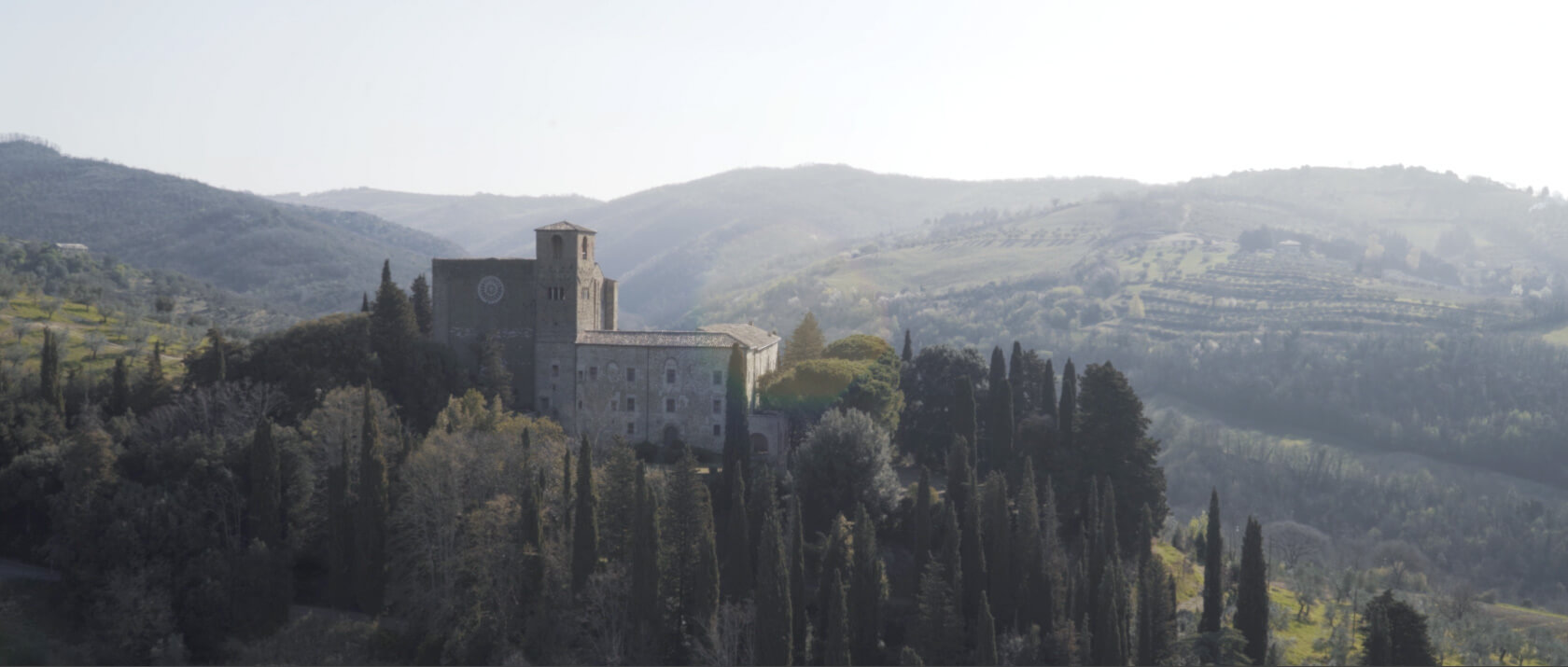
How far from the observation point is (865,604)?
126 feet

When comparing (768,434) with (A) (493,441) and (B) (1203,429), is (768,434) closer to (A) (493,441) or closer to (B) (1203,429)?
(A) (493,441)

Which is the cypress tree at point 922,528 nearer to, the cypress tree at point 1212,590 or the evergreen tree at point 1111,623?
the evergreen tree at point 1111,623

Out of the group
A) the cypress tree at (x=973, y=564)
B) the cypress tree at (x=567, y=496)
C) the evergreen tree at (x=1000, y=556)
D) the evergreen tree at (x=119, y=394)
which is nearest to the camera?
the cypress tree at (x=567, y=496)

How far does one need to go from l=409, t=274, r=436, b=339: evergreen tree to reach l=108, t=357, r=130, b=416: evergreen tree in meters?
12.5

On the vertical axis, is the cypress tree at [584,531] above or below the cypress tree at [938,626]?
above

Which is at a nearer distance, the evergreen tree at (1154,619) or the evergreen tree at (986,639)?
the evergreen tree at (986,639)

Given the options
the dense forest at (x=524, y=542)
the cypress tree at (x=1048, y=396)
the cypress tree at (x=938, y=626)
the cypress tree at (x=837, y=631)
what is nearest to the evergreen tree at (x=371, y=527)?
the dense forest at (x=524, y=542)

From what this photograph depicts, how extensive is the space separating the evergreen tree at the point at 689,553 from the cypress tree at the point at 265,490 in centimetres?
1349

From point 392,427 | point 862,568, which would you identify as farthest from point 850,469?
point 392,427

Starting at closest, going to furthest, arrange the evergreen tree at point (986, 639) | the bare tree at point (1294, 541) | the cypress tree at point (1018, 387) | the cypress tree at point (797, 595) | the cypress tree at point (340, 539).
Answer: the evergreen tree at point (986, 639), the cypress tree at point (797, 595), the cypress tree at point (340, 539), the cypress tree at point (1018, 387), the bare tree at point (1294, 541)

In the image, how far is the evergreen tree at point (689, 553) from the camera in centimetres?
3781

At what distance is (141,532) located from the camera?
125ft

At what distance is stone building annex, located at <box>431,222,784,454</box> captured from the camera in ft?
173

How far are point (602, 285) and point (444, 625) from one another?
78.5 feet
